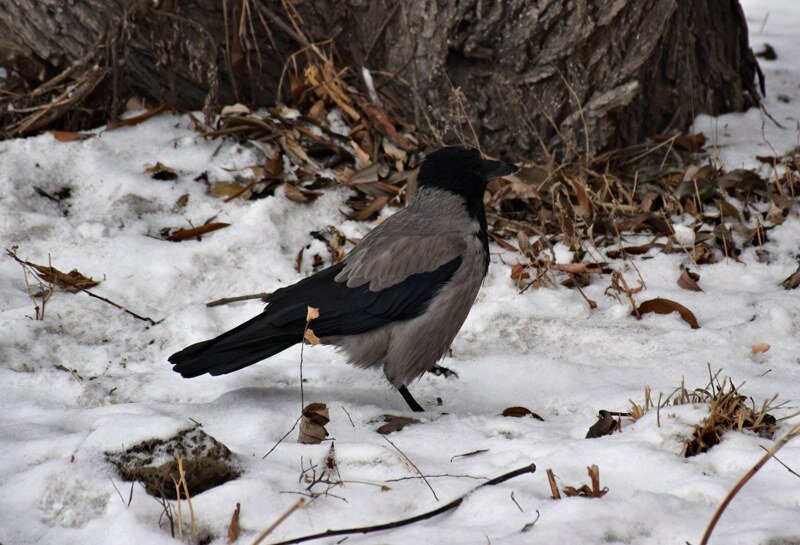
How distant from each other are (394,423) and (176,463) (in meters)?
0.87

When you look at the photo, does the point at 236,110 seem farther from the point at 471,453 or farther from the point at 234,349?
the point at 471,453

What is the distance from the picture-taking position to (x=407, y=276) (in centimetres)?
373

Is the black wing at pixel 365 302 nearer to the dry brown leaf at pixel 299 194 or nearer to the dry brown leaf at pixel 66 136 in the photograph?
the dry brown leaf at pixel 299 194

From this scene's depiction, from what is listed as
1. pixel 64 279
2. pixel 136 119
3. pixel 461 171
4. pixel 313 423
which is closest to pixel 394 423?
pixel 313 423

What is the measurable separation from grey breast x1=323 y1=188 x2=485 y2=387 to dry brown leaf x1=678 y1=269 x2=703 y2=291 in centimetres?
123

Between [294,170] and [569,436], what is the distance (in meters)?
2.77

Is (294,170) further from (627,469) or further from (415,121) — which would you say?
(627,469)

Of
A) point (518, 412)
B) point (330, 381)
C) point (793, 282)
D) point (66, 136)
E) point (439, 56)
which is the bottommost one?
point (330, 381)

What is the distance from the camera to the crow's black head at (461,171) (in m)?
4.09

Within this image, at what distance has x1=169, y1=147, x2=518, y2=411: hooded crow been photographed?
3564 millimetres

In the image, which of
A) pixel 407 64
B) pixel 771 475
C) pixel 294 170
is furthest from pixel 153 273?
pixel 771 475

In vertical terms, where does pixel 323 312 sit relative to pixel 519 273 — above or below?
above

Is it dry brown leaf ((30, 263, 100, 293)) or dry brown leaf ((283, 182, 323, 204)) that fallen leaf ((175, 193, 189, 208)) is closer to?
dry brown leaf ((283, 182, 323, 204))

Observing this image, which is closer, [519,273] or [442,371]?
[442,371]
